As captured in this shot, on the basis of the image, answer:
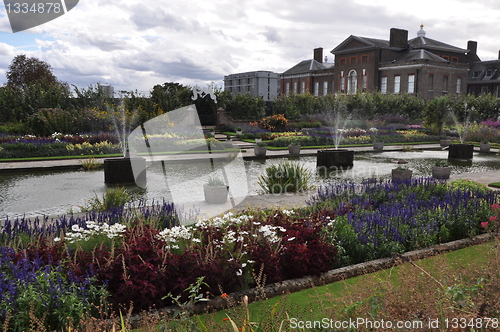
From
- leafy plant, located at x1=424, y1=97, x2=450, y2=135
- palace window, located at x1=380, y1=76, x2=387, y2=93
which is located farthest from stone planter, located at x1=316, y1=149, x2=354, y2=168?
palace window, located at x1=380, y1=76, x2=387, y2=93

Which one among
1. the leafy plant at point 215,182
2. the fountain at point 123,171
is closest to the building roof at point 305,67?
the fountain at point 123,171

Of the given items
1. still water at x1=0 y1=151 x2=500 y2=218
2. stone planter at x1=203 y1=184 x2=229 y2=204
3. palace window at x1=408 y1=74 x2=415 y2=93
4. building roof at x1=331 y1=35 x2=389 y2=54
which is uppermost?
building roof at x1=331 y1=35 x2=389 y2=54

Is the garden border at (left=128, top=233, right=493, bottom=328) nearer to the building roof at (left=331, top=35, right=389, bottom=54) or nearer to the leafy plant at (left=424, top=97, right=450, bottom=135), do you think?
the leafy plant at (left=424, top=97, right=450, bottom=135)

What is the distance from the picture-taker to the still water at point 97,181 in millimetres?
8852

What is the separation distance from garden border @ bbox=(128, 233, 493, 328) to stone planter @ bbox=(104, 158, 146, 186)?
7814mm

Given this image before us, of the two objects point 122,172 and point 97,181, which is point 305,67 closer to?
point 97,181

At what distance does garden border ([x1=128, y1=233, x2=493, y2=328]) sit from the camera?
3814 millimetres

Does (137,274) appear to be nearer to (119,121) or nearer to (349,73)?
(119,121)

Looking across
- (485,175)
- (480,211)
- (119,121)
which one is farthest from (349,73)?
(480,211)

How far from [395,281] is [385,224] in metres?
1.43

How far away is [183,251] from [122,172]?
7.58m

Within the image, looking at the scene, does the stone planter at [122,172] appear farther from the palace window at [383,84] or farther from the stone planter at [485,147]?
the palace window at [383,84]

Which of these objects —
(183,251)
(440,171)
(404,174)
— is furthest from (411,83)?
(183,251)

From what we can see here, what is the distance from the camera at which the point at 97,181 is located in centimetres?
1186
